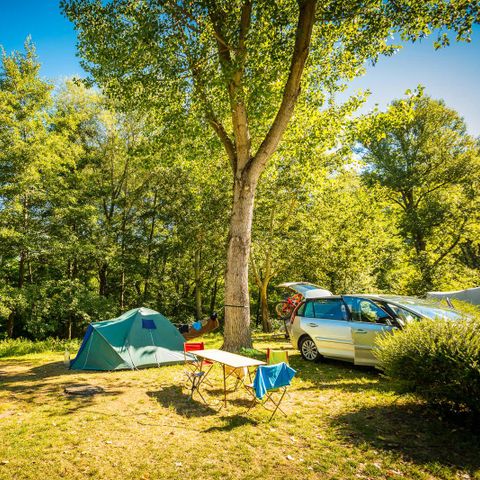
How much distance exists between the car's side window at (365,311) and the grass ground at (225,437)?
5.22 ft

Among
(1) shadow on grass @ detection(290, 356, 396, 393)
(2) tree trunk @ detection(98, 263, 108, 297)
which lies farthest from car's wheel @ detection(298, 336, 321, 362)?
(2) tree trunk @ detection(98, 263, 108, 297)

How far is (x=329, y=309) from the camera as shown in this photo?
29.5ft

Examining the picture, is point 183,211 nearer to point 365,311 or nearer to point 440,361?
point 365,311

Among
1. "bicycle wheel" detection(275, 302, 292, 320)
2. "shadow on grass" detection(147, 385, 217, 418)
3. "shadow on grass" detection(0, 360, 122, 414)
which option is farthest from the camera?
"bicycle wheel" detection(275, 302, 292, 320)

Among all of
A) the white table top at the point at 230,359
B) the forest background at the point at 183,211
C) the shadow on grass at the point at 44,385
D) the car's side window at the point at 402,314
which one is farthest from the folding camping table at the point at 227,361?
→ the forest background at the point at 183,211

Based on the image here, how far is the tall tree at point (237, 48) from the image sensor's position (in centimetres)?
862

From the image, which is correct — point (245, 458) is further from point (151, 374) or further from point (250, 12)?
point (250, 12)

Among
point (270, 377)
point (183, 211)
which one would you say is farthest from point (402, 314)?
point (183, 211)

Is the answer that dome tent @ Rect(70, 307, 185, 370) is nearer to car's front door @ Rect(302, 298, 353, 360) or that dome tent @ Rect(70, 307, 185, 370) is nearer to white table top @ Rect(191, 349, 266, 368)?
white table top @ Rect(191, 349, 266, 368)

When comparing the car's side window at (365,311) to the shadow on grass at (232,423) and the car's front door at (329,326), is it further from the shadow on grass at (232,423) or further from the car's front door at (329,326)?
the shadow on grass at (232,423)

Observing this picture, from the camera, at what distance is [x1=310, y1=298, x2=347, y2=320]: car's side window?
8.67m

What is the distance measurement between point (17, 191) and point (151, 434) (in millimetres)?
14004

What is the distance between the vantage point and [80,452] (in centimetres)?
419

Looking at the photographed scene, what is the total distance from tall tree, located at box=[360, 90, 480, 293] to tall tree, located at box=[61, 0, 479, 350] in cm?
1363
